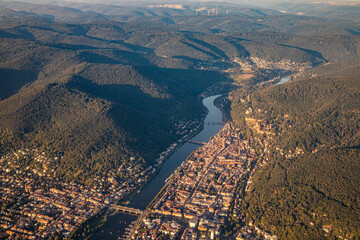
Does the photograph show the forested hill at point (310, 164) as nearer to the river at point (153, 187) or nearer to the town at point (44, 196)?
the river at point (153, 187)

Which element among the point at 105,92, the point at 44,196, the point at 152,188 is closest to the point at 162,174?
the point at 152,188

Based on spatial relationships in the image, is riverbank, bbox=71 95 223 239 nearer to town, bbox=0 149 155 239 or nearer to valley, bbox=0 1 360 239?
valley, bbox=0 1 360 239

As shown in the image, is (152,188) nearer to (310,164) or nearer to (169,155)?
(169,155)

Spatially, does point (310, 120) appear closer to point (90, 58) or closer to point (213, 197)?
point (213, 197)

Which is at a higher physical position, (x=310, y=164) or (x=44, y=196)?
(x=310, y=164)

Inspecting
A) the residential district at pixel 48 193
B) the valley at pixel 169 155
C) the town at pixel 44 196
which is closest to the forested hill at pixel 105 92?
the valley at pixel 169 155

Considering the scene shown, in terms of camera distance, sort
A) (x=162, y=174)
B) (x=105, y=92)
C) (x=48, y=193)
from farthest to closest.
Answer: (x=105, y=92) → (x=162, y=174) → (x=48, y=193)

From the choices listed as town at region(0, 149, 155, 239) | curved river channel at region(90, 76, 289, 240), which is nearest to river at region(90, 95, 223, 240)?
curved river channel at region(90, 76, 289, 240)
